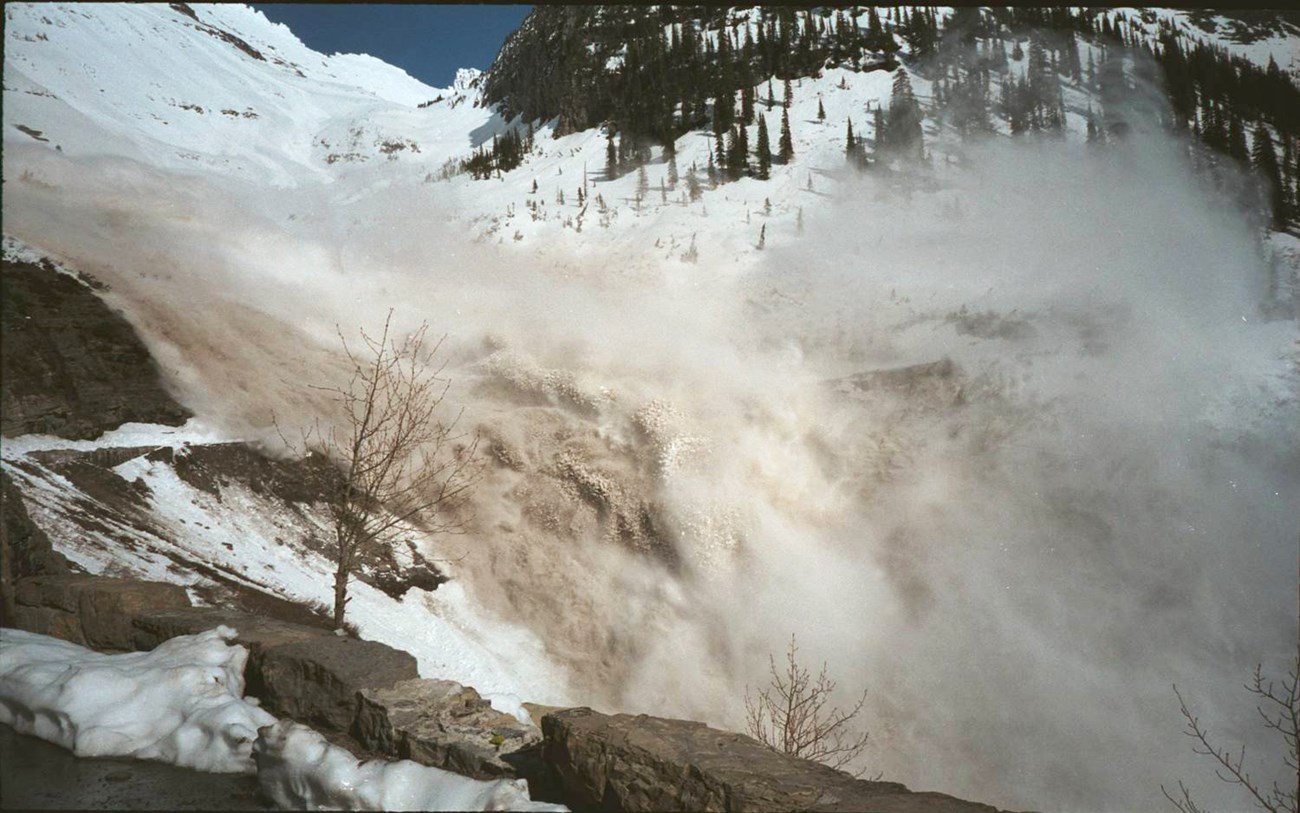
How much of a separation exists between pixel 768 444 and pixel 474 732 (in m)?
14.5

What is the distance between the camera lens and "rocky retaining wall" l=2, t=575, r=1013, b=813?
442 centimetres

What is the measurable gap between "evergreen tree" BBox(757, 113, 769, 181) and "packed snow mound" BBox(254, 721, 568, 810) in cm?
3629

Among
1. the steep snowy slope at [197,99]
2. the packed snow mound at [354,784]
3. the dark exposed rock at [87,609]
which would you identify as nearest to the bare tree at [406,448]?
the dark exposed rock at [87,609]

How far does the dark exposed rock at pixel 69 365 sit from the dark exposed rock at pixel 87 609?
702cm

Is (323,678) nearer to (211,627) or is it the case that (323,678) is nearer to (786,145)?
(211,627)

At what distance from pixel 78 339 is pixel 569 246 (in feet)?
60.4

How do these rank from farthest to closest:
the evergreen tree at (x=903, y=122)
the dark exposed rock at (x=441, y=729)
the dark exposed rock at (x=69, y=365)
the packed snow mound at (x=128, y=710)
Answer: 1. the evergreen tree at (x=903, y=122)
2. the dark exposed rock at (x=69, y=365)
3. the dark exposed rock at (x=441, y=729)
4. the packed snow mound at (x=128, y=710)

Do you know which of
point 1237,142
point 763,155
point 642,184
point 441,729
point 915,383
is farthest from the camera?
point 1237,142

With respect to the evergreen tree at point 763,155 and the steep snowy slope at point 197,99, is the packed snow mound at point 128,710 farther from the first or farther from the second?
the evergreen tree at point 763,155

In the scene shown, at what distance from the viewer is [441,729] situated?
5.33 metres

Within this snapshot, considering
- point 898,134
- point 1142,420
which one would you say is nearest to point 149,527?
point 1142,420

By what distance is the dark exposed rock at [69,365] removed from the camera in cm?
1283

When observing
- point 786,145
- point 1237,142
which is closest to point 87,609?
point 786,145

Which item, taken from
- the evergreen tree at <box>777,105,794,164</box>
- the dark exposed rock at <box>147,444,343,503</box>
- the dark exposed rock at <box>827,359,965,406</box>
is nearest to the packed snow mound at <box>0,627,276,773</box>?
the dark exposed rock at <box>147,444,343,503</box>
